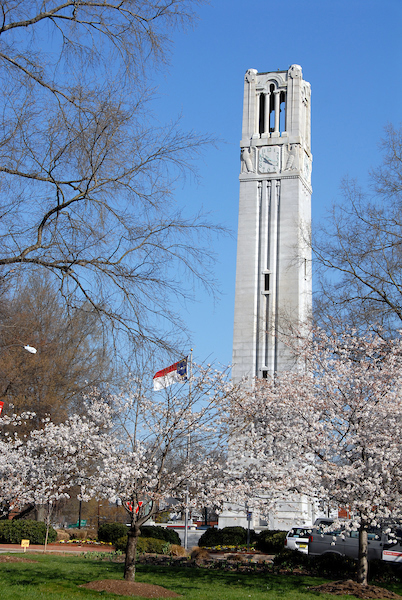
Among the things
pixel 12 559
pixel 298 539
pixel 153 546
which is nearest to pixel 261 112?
pixel 298 539

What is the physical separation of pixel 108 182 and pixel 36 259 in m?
1.39

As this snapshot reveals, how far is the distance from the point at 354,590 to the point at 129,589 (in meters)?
5.34

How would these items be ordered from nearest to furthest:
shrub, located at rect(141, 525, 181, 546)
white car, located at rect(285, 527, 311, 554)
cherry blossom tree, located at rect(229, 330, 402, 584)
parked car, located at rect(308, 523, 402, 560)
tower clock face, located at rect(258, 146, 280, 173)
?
cherry blossom tree, located at rect(229, 330, 402, 584) < parked car, located at rect(308, 523, 402, 560) < white car, located at rect(285, 527, 311, 554) < shrub, located at rect(141, 525, 181, 546) < tower clock face, located at rect(258, 146, 280, 173)

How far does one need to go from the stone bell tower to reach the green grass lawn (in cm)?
1999

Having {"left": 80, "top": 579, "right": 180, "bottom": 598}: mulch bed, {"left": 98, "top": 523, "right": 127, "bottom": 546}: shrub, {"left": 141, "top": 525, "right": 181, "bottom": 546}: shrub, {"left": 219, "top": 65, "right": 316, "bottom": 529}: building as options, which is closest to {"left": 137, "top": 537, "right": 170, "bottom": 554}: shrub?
{"left": 141, "top": 525, "right": 181, "bottom": 546}: shrub

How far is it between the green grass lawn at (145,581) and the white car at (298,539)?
8.11 m

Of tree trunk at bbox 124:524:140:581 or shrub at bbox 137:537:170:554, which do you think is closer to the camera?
tree trunk at bbox 124:524:140:581

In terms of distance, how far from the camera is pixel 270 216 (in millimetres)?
42188

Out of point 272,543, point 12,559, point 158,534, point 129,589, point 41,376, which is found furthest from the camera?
point 41,376

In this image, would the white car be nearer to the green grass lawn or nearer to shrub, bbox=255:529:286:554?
shrub, bbox=255:529:286:554

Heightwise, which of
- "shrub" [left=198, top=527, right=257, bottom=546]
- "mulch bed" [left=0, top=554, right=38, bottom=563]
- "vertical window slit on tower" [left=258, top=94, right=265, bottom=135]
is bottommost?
"shrub" [left=198, top=527, right=257, bottom=546]

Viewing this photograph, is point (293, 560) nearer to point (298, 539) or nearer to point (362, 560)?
point (362, 560)

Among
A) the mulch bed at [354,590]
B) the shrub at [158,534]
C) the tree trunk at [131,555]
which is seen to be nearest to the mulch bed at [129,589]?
the tree trunk at [131,555]

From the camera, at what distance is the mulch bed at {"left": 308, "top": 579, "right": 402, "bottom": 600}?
48.5ft
